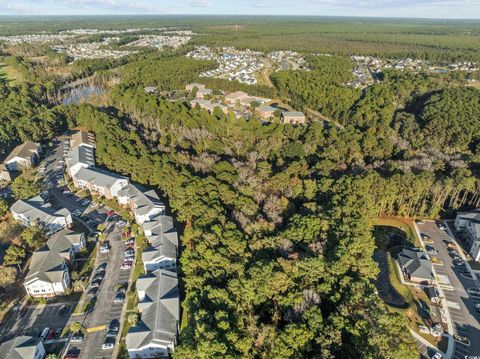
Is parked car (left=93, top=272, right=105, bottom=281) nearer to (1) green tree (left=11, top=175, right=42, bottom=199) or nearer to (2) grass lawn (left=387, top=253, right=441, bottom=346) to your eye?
(1) green tree (left=11, top=175, right=42, bottom=199)

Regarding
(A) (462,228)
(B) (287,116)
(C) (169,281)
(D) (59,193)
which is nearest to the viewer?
(C) (169,281)

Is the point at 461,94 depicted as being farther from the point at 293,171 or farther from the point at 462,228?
the point at 293,171

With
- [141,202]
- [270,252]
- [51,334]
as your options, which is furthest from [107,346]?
[141,202]

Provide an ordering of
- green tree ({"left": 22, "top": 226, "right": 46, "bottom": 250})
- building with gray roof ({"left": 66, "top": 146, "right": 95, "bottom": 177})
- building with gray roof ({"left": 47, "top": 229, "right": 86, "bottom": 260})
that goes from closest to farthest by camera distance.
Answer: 1. building with gray roof ({"left": 47, "top": 229, "right": 86, "bottom": 260})
2. green tree ({"left": 22, "top": 226, "right": 46, "bottom": 250})
3. building with gray roof ({"left": 66, "top": 146, "right": 95, "bottom": 177})

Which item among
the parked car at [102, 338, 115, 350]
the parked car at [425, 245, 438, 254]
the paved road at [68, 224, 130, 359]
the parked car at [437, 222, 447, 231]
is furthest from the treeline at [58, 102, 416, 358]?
the parked car at [437, 222, 447, 231]

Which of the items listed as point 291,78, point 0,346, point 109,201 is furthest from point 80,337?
point 291,78

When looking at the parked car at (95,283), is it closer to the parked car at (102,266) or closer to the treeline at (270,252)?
the parked car at (102,266)
